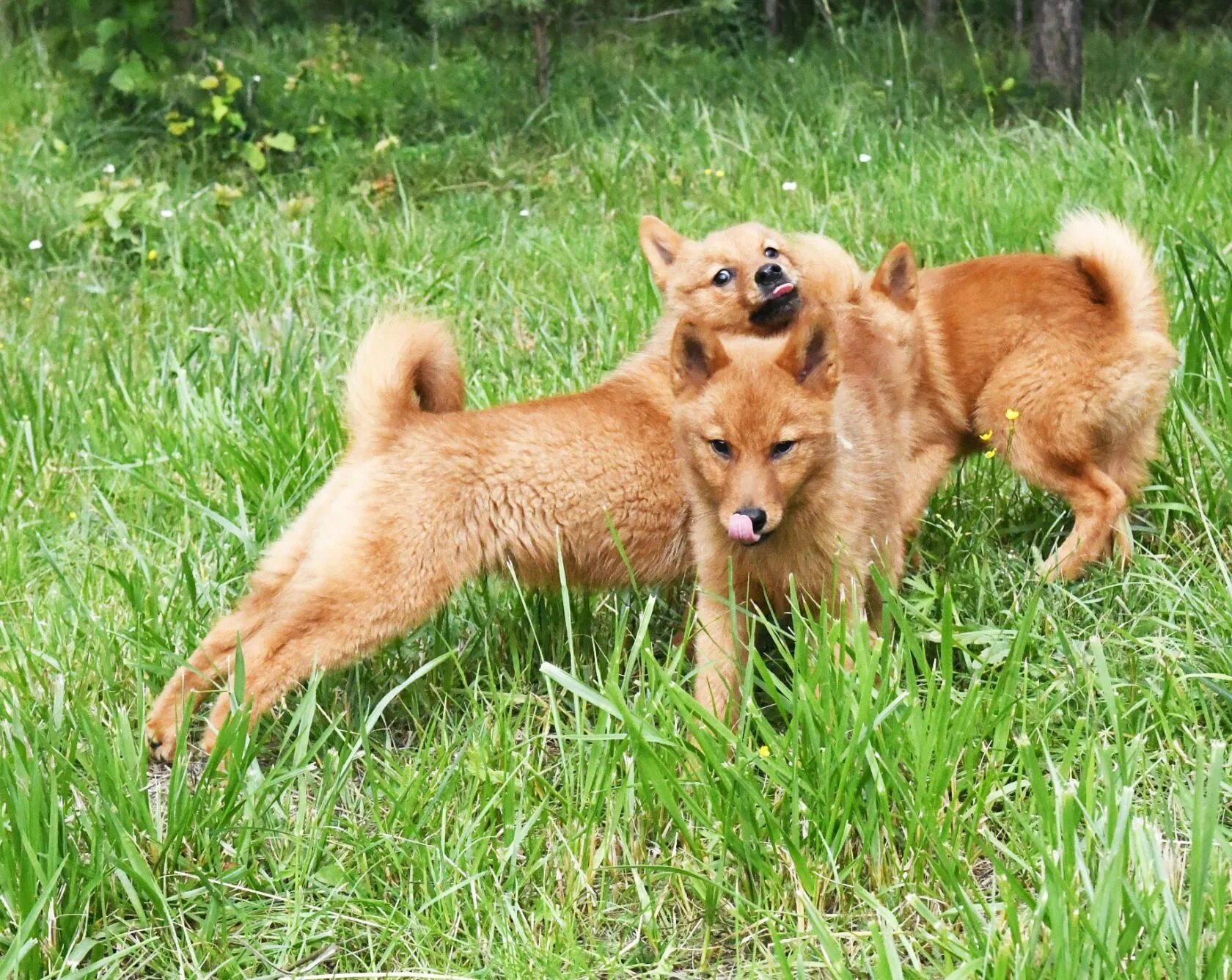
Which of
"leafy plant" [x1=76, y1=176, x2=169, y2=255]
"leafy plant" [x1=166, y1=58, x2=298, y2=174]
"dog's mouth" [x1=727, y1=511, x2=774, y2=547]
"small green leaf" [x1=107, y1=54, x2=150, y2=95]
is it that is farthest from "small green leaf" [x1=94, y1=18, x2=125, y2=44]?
"dog's mouth" [x1=727, y1=511, x2=774, y2=547]

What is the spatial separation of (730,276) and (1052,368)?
1.05 m

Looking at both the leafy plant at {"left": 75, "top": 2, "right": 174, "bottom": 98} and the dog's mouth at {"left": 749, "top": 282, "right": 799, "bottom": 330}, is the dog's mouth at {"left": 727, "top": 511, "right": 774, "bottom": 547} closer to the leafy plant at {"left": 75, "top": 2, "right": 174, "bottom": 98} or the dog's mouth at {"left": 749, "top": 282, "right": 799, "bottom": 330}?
the dog's mouth at {"left": 749, "top": 282, "right": 799, "bottom": 330}

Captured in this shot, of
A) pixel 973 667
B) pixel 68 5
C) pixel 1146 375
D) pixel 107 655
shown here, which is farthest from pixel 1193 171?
pixel 68 5

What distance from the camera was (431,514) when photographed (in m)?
3.50

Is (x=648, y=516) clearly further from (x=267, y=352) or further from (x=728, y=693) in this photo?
(x=267, y=352)

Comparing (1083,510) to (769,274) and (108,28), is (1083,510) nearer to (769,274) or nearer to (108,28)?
(769,274)

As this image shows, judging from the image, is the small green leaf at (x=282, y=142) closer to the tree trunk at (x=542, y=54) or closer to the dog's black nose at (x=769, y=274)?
the tree trunk at (x=542, y=54)

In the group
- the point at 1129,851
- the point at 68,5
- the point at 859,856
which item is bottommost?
the point at 859,856

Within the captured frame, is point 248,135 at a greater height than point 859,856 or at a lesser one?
greater

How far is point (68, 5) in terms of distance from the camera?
788 centimetres

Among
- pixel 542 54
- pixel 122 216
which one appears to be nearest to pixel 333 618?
pixel 122 216

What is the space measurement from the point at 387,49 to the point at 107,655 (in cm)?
810

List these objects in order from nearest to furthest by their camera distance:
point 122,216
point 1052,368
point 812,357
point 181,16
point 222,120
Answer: point 812,357 → point 1052,368 → point 122,216 → point 222,120 → point 181,16

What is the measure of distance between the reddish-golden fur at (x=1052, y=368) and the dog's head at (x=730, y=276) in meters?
0.31
